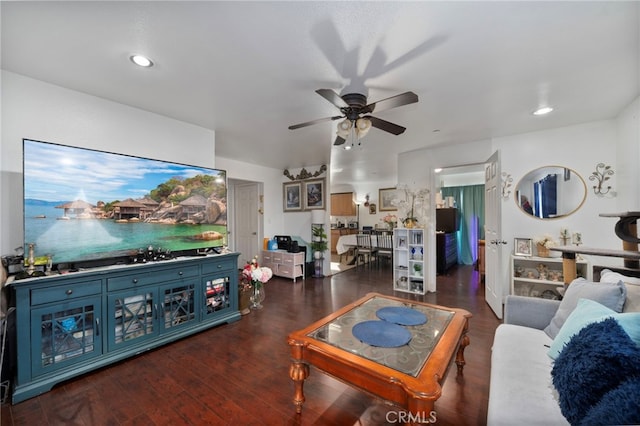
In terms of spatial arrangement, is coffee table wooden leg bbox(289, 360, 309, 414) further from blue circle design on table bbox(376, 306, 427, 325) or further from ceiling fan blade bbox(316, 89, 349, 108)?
ceiling fan blade bbox(316, 89, 349, 108)

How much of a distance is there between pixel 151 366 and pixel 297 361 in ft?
5.05

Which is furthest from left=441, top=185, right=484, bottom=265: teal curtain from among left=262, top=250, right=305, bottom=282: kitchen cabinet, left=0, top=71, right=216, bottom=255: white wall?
left=0, top=71, right=216, bottom=255: white wall

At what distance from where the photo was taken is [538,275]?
3.46m

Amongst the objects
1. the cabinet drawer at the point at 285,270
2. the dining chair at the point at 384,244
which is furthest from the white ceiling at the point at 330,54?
the dining chair at the point at 384,244

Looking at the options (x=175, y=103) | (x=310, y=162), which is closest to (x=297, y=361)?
(x=175, y=103)

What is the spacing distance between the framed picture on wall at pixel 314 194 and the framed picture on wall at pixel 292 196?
0.58 feet

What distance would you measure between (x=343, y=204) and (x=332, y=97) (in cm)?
724

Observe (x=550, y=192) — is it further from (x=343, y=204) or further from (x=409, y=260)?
(x=343, y=204)

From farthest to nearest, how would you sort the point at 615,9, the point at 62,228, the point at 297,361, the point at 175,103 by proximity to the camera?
the point at 175,103, the point at 62,228, the point at 297,361, the point at 615,9

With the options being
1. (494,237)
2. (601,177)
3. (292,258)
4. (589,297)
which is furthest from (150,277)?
(601,177)

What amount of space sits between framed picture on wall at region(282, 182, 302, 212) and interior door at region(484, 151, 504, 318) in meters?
3.63

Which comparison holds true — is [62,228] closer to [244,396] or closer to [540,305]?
[244,396]

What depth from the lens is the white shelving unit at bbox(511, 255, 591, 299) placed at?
3.22m

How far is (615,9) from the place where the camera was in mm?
1357
